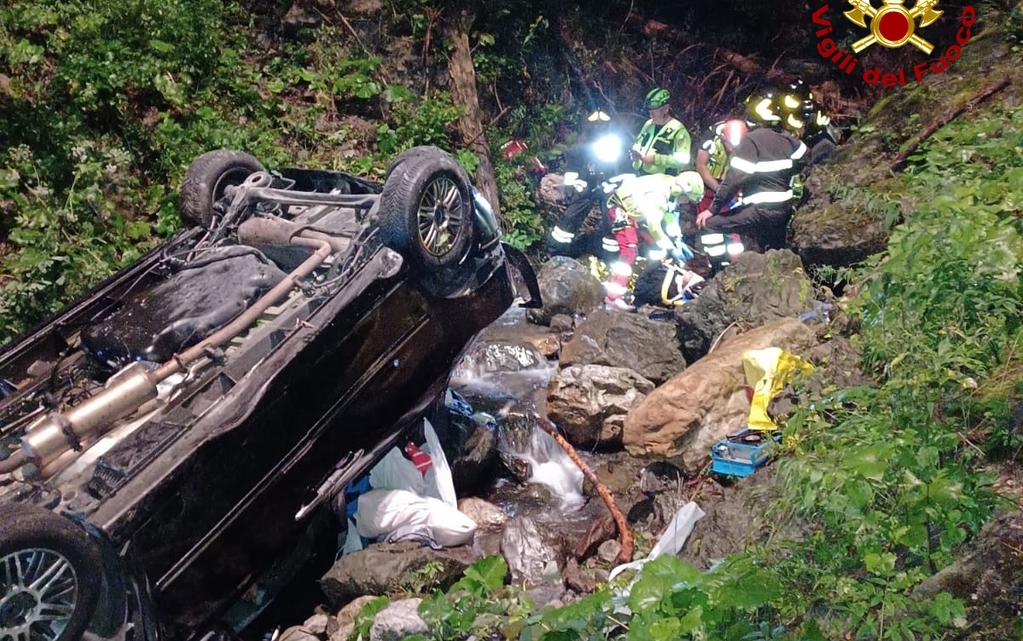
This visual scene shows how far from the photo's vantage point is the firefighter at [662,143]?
7.87 m

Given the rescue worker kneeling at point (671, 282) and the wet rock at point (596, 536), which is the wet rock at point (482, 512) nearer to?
the wet rock at point (596, 536)

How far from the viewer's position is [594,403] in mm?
5328

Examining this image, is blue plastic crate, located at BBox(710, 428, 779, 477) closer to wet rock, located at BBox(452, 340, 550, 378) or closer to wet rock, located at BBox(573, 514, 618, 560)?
wet rock, located at BBox(573, 514, 618, 560)

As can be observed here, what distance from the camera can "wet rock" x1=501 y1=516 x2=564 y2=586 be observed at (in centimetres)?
405

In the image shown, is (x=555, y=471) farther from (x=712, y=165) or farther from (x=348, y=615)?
(x=712, y=165)

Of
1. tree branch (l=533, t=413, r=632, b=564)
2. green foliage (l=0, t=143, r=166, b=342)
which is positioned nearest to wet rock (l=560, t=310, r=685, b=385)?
tree branch (l=533, t=413, r=632, b=564)

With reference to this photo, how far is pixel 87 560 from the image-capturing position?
9.61 feet

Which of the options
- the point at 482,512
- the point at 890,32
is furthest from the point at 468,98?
the point at 482,512

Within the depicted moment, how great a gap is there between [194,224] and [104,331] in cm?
118

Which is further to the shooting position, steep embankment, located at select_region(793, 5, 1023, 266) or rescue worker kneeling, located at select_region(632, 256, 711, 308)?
rescue worker kneeling, located at select_region(632, 256, 711, 308)

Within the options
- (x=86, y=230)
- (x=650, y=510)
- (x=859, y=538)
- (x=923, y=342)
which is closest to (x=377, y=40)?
(x=86, y=230)

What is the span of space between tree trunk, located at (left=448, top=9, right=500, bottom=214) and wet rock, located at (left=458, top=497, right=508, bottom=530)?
178 inches

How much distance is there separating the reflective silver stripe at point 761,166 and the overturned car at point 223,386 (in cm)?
333

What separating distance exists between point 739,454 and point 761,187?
3.82 metres
